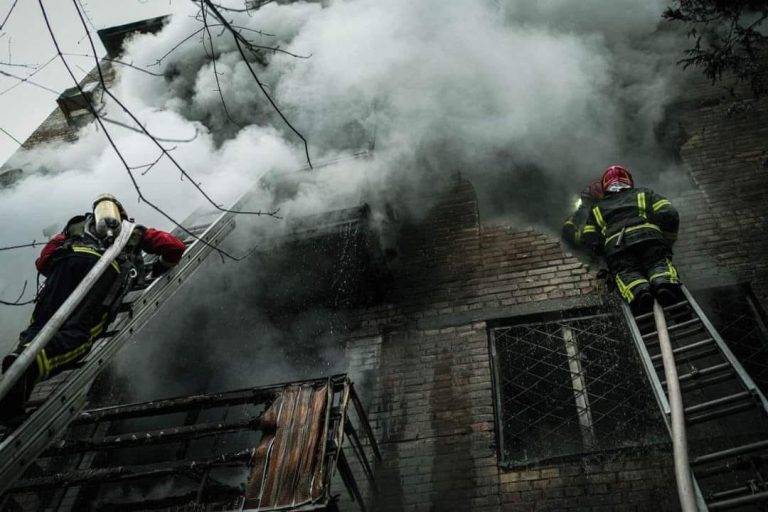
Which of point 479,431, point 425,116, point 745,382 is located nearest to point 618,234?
point 745,382

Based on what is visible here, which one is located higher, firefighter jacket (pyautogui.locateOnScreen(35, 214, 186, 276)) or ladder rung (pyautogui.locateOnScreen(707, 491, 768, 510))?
firefighter jacket (pyautogui.locateOnScreen(35, 214, 186, 276))

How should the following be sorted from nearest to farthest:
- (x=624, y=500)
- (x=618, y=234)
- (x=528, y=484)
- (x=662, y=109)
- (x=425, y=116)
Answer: (x=624, y=500) < (x=528, y=484) < (x=618, y=234) < (x=662, y=109) < (x=425, y=116)

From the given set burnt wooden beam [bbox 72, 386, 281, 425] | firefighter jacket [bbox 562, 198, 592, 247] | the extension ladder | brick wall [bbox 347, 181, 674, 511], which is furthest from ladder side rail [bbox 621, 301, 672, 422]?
the extension ladder

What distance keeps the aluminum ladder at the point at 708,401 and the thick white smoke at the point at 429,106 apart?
2.40 m

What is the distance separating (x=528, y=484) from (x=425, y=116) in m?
4.85

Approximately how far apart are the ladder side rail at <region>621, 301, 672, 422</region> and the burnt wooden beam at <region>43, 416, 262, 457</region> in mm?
2675

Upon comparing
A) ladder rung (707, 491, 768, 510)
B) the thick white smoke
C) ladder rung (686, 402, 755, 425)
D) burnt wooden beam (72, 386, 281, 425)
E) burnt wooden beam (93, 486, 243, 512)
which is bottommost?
ladder rung (707, 491, 768, 510)

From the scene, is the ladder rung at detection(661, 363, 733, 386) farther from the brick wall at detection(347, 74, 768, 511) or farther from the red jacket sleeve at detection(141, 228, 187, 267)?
the red jacket sleeve at detection(141, 228, 187, 267)

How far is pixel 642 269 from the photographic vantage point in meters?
4.16

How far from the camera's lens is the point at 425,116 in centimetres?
718

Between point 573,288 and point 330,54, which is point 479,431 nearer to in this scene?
point 573,288

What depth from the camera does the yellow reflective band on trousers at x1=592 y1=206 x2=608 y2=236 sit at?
454 centimetres

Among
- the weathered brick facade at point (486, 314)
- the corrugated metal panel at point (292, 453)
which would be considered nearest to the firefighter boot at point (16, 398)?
the corrugated metal panel at point (292, 453)

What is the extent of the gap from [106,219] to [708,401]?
4.43 meters
